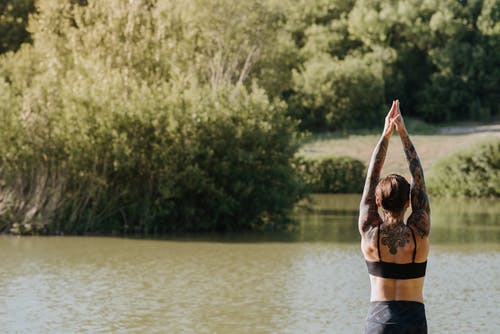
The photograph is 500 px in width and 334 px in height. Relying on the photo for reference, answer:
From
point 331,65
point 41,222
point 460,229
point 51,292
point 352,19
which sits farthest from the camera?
point 352,19

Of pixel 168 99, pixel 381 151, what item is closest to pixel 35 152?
pixel 168 99

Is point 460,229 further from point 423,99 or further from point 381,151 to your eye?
point 423,99

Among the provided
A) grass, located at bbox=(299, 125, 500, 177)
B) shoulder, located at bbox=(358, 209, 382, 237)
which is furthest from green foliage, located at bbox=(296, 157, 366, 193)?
shoulder, located at bbox=(358, 209, 382, 237)

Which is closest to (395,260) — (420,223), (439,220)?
(420,223)

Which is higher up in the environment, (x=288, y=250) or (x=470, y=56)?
(x=470, y=56)

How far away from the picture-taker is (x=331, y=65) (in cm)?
5244

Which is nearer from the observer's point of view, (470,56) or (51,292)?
(51,292)

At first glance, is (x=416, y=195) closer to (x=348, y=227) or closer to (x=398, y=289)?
(x=398, y=289)

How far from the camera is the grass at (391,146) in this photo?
41388mm

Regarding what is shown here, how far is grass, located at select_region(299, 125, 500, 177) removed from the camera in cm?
4139

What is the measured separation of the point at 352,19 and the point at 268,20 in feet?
80.8

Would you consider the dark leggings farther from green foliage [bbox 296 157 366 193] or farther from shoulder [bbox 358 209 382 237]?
green foliage [bbox 296 157 366 193]

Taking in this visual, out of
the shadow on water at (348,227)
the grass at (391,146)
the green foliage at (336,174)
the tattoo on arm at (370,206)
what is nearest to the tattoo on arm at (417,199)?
the tattoo on arm at (370,206)

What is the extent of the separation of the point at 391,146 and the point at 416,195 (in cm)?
3789
